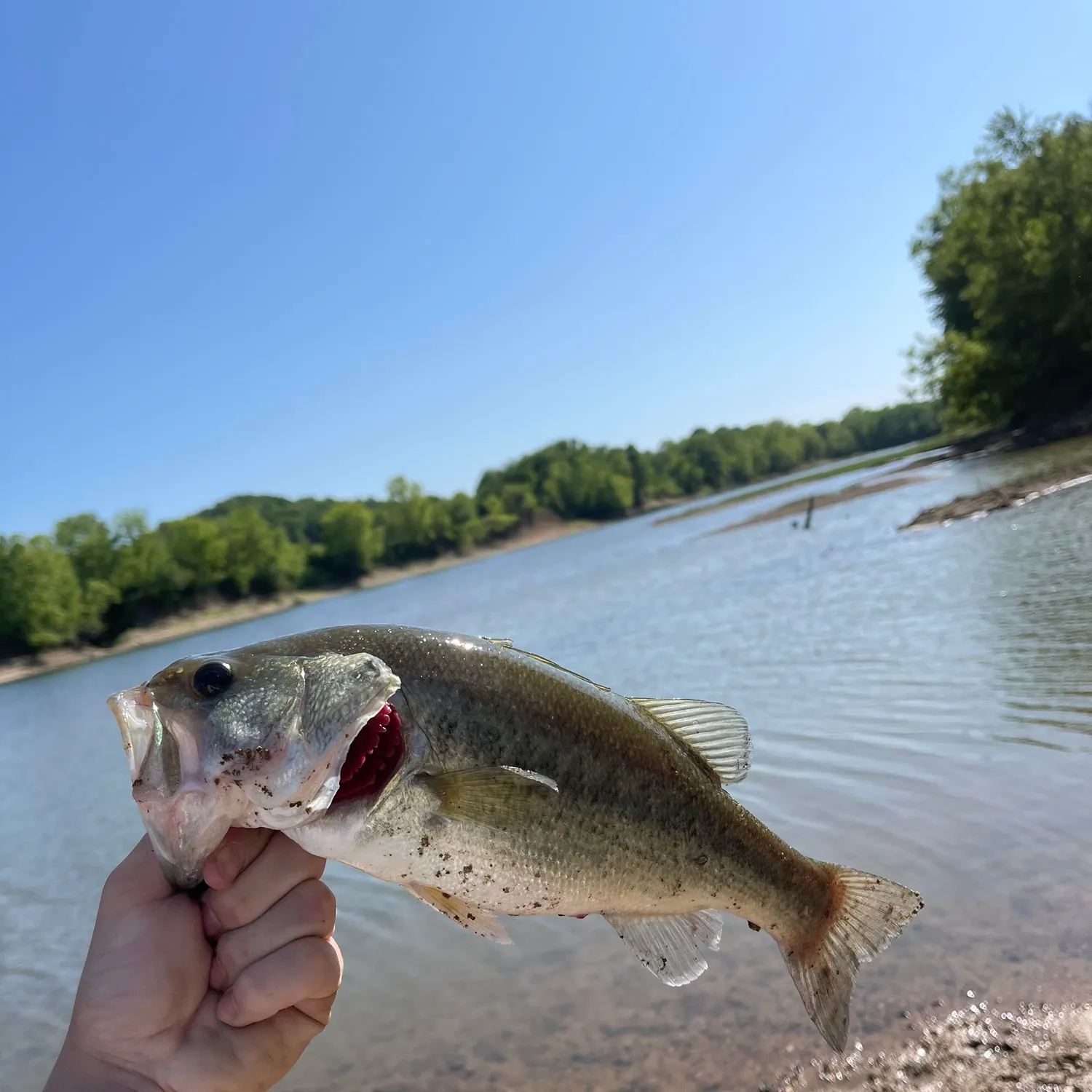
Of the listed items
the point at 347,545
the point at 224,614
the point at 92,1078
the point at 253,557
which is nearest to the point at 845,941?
the point at 92,1078

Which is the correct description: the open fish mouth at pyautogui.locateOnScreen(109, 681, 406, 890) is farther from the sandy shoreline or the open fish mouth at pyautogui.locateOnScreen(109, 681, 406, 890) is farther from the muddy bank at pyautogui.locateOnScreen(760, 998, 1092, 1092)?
the sandy shoreline

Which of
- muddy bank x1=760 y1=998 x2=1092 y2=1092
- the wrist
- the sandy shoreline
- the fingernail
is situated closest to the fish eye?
the fingernail

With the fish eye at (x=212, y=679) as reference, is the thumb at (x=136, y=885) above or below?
below

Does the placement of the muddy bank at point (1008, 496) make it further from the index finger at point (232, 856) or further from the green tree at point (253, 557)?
the green tree at point (253, 557)

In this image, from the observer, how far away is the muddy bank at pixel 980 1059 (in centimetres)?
356

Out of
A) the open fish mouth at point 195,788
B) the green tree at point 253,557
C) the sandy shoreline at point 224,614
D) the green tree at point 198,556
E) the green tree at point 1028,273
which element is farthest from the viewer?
the green tree at point 253,557

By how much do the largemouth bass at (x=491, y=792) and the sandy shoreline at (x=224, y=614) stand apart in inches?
3033

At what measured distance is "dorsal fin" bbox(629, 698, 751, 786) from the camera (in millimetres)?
2613

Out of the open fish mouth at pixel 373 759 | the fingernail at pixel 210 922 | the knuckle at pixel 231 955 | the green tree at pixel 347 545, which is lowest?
the knuckle at pixel 231 955

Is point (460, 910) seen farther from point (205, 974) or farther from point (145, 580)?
point (145, 580)

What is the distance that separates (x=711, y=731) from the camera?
2.64 metres

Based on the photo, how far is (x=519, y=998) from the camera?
5.41m

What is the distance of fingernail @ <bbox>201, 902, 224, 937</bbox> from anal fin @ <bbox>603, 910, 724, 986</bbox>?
3.58 feet

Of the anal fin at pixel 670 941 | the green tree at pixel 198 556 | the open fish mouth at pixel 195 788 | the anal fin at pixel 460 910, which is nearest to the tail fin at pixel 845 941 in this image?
the anal fin at pixel 670 941
